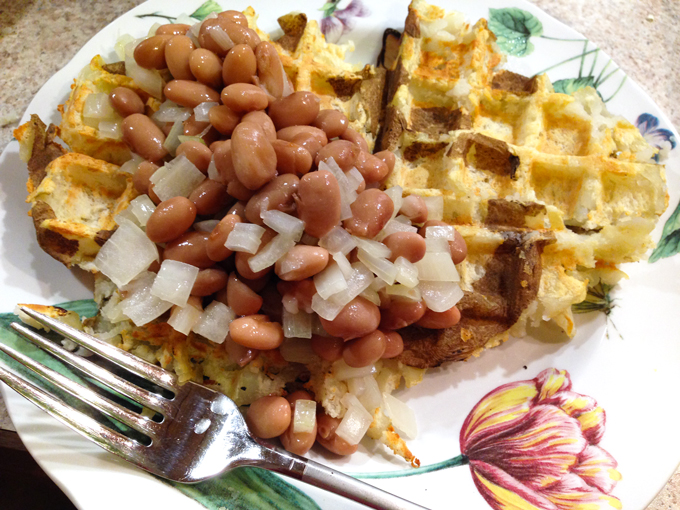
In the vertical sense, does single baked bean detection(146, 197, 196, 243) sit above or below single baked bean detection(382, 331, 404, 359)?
above

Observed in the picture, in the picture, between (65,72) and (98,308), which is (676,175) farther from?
(65,72)

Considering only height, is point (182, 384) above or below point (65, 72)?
below

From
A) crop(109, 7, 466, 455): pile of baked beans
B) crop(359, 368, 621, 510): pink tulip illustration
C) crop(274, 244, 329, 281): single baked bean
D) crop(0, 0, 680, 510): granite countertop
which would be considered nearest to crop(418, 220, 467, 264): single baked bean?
crop(109, 7, 466, 455): pile of baked beans

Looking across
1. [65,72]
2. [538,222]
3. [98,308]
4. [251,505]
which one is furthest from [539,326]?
[65,72]

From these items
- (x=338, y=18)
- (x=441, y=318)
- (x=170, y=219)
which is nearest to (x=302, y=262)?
(x=170, y=219)

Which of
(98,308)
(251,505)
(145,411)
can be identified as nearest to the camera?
Result: (251,505)

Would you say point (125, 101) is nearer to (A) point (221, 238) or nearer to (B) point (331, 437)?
(A) point (221, 238)

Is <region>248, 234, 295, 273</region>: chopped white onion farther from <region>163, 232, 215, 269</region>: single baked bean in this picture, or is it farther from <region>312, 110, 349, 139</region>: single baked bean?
<region>312, 110, 349, 139</region>: single baked bean
